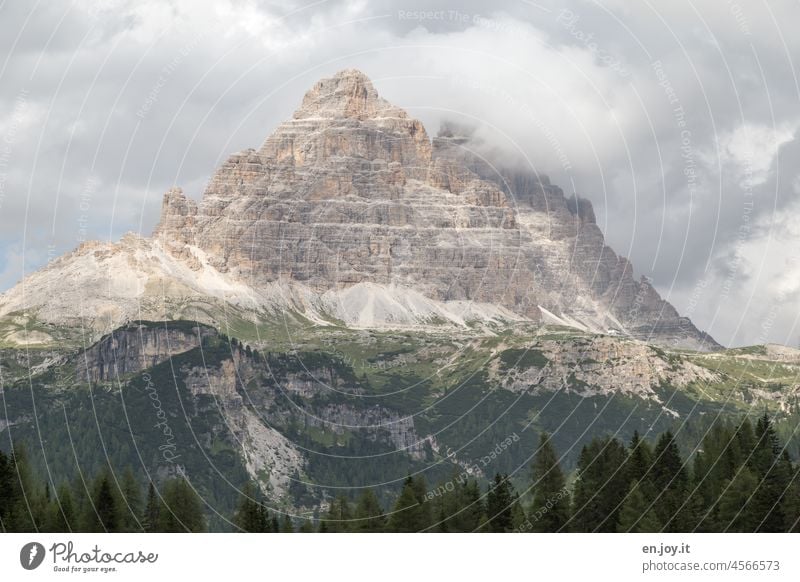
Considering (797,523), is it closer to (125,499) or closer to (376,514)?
(376,514)

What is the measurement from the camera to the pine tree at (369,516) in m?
163

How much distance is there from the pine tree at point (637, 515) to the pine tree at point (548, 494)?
9.74 meters

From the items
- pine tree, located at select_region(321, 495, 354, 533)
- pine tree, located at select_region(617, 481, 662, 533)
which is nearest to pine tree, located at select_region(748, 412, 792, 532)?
pine tree, located at select_region(617, 481, 662, 533)

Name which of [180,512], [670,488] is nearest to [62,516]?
[180,512]

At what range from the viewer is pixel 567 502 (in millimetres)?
162500

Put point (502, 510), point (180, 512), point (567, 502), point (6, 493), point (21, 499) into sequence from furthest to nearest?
point (180, 512) < point (502, 510) < point (567, 502) < point (21, 499) < point (6, 493)

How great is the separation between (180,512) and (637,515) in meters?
57.1

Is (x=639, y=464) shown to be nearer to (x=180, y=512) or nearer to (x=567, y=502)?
(x=567, y=502)

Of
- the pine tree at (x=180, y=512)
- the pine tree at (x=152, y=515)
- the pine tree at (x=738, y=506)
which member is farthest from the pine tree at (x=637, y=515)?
the pine tree at (x=152, y=515)

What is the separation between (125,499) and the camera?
170m

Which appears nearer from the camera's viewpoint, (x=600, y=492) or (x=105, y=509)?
(x=600, y=492)
